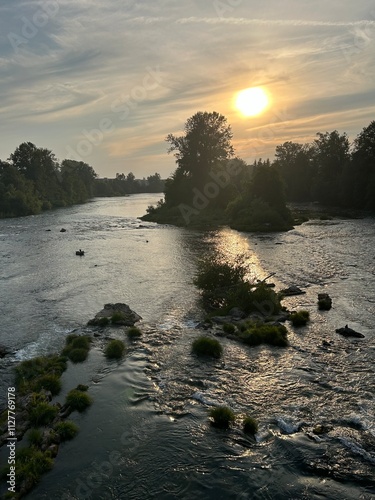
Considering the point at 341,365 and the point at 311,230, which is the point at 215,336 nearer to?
the point at 341,365

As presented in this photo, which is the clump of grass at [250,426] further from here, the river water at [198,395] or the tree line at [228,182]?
the tree line at [228,182]

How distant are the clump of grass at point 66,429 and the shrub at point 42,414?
0.80 metres

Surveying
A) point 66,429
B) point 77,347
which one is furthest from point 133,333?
point 66,429

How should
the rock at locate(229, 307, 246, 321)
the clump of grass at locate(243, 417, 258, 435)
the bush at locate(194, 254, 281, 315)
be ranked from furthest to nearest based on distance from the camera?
the bush at locate(194, 254, 281, 315), the rock at locate(229, 307, 246, 321), the clump of grass at locate(243, 417, 258, 435)

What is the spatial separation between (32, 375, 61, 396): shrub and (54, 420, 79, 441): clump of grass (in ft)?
10.7

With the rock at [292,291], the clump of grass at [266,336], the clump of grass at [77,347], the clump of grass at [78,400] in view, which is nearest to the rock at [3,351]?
the clump of grass at [77,347]

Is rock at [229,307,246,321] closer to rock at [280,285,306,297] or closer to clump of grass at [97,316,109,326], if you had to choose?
rock at [280,285,306,297]

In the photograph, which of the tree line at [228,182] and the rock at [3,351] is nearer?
the rock at [3,351]

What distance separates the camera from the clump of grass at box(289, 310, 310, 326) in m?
27.1

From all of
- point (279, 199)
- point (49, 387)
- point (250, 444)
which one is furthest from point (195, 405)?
point (279, 199)

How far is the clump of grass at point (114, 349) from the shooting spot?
23.1m

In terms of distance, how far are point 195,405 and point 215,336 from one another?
8.25m

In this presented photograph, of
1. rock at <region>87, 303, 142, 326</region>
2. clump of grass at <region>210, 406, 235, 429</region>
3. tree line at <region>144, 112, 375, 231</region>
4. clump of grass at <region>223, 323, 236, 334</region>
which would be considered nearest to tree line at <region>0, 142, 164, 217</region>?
tree line at <region>144, 112, 375, 231</region>

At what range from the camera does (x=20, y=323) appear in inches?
1163
